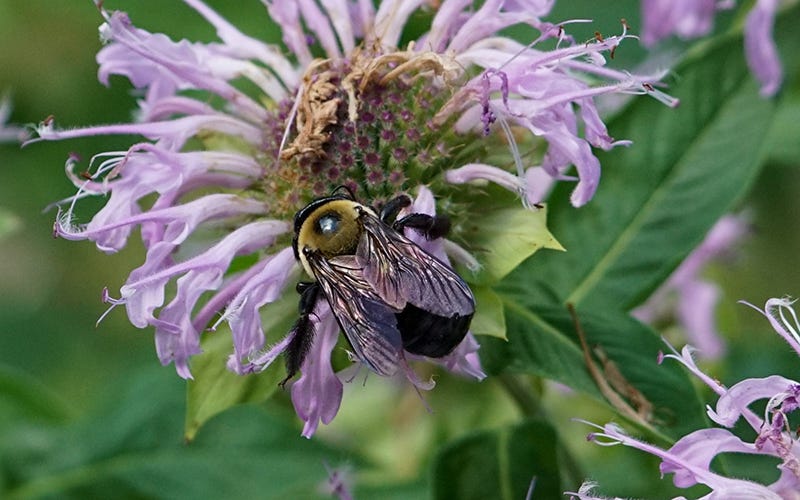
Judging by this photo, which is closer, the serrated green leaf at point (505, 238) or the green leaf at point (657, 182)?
the serrated green leaf at point (505, 238)

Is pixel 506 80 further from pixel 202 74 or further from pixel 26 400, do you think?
pixel 26 400

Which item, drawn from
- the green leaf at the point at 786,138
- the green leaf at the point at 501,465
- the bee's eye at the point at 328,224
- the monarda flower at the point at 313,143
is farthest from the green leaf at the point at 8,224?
the green leaf at the point at 786,138

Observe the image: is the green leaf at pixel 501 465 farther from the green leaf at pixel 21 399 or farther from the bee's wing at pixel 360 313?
the green leaf at pixel 21 399

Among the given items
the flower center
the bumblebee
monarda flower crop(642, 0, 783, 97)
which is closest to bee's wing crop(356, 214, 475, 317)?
the bumblebee

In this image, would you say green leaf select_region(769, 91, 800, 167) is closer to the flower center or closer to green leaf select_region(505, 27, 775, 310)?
green leaf select_region(505, 27, 775, 310)

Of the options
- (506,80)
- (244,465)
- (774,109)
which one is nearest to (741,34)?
(774,109)
